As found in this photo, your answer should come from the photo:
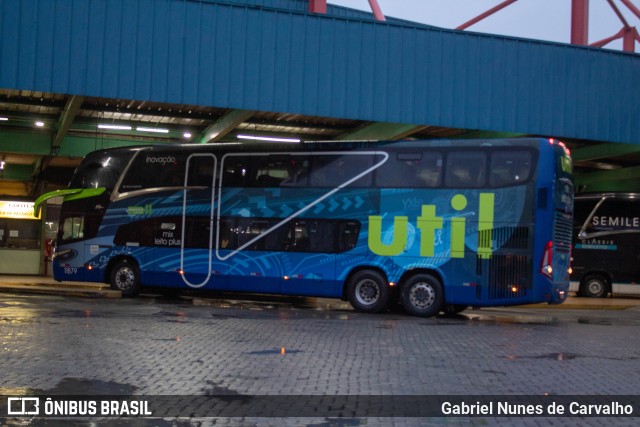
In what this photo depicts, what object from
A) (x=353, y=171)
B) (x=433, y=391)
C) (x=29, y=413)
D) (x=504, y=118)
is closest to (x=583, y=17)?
(x=504, y=118)

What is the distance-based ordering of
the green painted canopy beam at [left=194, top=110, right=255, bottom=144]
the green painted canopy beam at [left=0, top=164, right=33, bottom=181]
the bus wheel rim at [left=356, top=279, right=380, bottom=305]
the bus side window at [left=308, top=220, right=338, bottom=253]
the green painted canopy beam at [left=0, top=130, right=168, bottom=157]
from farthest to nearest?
the green painted canopy beam at [left=0, top=164, right=33, bottom=181] < the green painted canopy beam at [left=0, top=130, right=168, bottom=157] < the green painted canopy beam at [left=194, top=110, right=255, bottom=144] < the bus side window at [left=308, top=220, right=338, bottom=253] < the bus wheel rim at [left=356, top=279, right=380, bottom=305]

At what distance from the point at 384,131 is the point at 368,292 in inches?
283

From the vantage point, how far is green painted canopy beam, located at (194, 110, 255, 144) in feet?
76.9

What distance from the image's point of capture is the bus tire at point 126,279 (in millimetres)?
22812

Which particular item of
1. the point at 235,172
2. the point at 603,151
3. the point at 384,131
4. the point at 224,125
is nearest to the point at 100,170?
the point at 224,125

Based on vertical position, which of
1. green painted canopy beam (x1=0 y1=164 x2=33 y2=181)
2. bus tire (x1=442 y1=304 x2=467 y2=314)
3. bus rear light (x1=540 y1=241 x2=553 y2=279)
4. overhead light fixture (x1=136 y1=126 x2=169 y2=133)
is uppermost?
overhead light fixture (x1=136 y1=126 x2=169 y2=133)

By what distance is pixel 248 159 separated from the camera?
21.4 metres

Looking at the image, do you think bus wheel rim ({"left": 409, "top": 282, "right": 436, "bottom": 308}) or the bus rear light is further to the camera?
bus wheel rim ({"left": 409, "top": 282, "right": 436, "bottom": 308})

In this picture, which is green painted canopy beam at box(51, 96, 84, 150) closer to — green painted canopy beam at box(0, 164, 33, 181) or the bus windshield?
the bus windshield

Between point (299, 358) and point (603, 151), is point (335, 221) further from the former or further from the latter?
point (603, 151)

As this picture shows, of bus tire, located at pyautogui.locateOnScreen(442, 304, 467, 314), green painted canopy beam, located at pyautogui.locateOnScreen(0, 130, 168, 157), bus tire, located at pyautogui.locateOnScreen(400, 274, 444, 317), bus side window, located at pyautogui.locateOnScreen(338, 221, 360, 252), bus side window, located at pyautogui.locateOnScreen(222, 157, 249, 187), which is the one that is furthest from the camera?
green painted canopy beam, located at pyautogui.locateOnScreen(0, 130, 168, 157)

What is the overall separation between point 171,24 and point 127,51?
1.37 metres

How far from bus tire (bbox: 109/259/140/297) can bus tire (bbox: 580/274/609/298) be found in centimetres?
1593

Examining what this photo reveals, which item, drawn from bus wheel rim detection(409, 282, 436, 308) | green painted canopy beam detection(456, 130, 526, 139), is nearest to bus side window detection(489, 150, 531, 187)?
bus wheel rim detection(409, 282, 436, 308)
